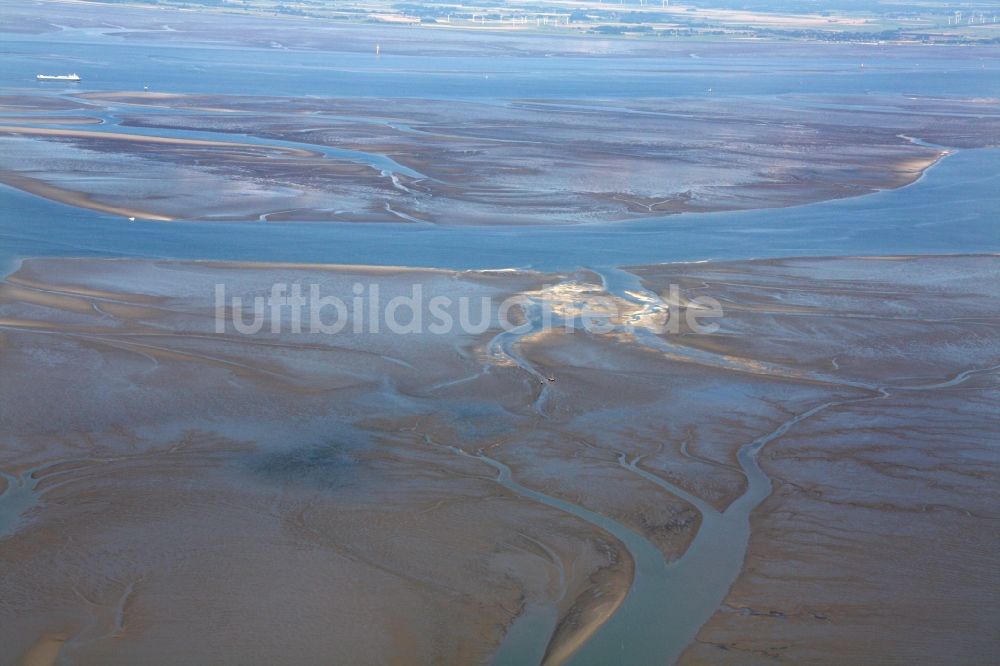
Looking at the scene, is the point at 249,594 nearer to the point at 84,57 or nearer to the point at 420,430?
the point at 420,430

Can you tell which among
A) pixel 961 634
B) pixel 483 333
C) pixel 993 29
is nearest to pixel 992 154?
pixel 483 333

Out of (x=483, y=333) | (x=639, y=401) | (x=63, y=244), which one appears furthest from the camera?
(x=63, y=244)

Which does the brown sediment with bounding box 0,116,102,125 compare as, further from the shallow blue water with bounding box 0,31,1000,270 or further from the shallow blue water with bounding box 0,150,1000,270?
the shallow blue water with bounding box 0,150,1000,270

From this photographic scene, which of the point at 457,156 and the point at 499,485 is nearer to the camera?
the point at 499,485

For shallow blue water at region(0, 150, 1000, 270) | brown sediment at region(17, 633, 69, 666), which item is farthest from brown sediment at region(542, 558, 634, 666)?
shallow blue water at region(0, 150, 1000, 270)

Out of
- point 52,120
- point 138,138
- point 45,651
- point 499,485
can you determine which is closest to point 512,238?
point 499,485

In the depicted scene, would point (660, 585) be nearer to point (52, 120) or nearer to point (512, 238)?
point (512, 238)

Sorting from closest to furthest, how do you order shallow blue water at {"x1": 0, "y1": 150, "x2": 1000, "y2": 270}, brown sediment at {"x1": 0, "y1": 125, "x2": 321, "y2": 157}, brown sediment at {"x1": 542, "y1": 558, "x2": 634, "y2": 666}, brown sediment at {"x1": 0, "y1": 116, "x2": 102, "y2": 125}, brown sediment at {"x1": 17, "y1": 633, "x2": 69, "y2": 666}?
1. brown sediment at {"x1": 17, "y1": 633, "x2": 69, "y2": 666}
2. brown sediment at {"x1": 542, "y1": 558, "x2": 634, "y2": 666}
3. shallow blue water at {"x1": 0, "y1": 150, "x2": 1000, "y2": 270}
4. brown sediment at {"x1": 0, "y1": 125, "x2": 321, "y2": 157}
5. brown sediment at {"x1": 0, "y1": 116, "x2": 102, "y2": 125}

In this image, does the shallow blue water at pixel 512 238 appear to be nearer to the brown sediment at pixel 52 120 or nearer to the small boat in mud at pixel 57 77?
the brown sediment at pixel 52 120
